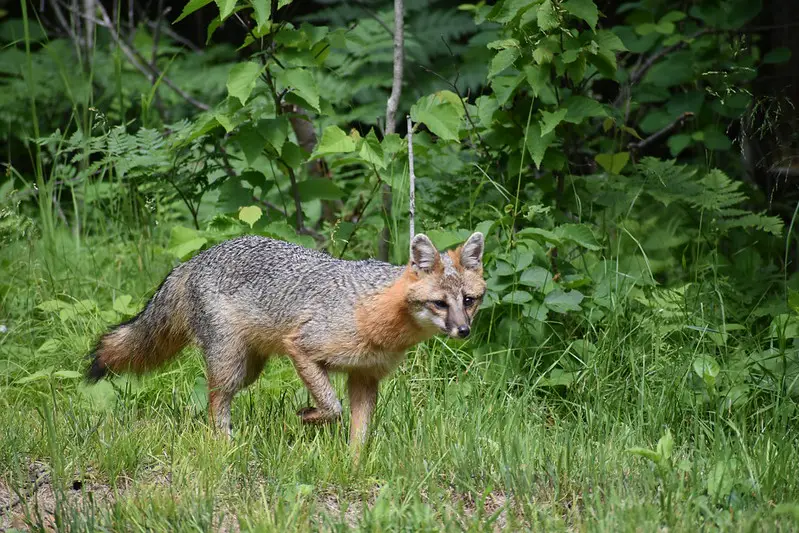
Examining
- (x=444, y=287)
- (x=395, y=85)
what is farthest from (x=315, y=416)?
(x=395, y=85)

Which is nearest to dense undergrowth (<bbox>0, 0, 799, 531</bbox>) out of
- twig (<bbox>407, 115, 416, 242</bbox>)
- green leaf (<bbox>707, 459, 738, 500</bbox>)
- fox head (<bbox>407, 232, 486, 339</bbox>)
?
green leaf (<bbox>707, 459, 738, 500</bbox>)

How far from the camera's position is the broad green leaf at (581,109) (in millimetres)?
5800

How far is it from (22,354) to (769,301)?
463 cm

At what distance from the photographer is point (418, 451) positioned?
442 centimetres

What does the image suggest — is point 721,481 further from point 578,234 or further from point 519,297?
point 578,234

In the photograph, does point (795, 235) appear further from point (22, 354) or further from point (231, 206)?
point (22, 354)

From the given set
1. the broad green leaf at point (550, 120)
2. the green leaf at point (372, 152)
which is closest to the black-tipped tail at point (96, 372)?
the green leaf at point (372, 152)

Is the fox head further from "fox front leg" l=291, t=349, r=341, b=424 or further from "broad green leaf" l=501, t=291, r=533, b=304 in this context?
"broad green leaf" l=501, t=291, r=533, b=304

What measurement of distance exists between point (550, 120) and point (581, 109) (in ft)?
0.87

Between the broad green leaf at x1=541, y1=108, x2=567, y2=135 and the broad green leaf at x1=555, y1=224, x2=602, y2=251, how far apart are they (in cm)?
57

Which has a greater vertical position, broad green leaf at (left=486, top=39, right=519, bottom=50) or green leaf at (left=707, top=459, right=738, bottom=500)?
broad green leaf at (left=486, top=39, right=519, bottom=50)

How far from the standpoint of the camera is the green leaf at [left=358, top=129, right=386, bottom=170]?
19.6 feet

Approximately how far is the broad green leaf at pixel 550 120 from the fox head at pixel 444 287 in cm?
106

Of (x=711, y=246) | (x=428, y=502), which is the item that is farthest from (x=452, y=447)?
(x=711, y=246)
